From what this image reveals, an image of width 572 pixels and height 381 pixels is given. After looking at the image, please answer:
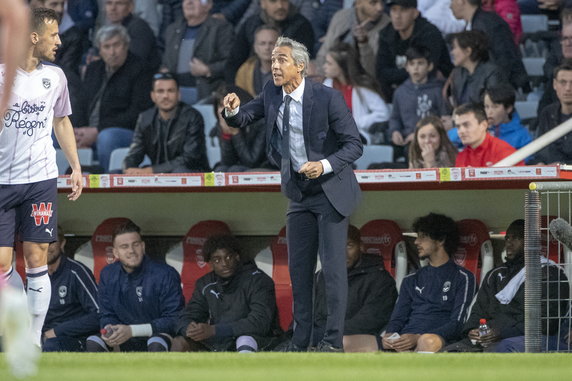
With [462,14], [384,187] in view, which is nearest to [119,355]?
[384,187]

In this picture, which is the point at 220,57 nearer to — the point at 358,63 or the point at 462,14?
the point at 358,63

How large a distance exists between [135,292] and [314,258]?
8.78 ft

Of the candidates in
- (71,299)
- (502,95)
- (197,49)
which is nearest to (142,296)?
(71,299)

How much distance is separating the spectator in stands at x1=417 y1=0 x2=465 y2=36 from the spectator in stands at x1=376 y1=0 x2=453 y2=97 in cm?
47

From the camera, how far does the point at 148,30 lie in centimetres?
1347

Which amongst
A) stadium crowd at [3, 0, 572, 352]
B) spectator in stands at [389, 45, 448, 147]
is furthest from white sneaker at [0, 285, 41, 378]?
spectator in stands at [389, 45, 448, 147]

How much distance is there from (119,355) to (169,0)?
8.06 meters

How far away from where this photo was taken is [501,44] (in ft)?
38.8

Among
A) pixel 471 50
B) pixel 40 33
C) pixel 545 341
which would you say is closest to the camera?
pixel 40 33

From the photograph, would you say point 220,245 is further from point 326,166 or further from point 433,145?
point 326,166

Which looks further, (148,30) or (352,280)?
(148,30)

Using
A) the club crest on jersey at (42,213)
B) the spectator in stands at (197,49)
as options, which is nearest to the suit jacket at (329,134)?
the club crest on jersey at (42,213)

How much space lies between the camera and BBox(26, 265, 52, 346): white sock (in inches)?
303

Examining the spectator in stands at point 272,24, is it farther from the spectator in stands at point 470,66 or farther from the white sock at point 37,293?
the white sock at point 37,293
